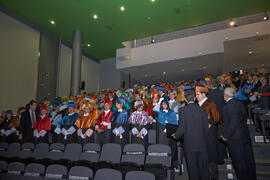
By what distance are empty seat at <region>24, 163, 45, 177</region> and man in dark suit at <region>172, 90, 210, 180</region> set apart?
250 cm

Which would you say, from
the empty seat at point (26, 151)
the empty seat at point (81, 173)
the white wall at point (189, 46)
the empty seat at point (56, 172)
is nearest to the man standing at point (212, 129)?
the empty seat at point (81, 173)

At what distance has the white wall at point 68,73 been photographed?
1327 cm

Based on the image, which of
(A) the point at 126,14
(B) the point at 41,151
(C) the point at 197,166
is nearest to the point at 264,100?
(C) the point at 197,166

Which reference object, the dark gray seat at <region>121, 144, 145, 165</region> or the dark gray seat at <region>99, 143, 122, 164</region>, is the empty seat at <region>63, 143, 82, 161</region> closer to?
the dark gray seat at <region>99, 143, 122, 164</region>

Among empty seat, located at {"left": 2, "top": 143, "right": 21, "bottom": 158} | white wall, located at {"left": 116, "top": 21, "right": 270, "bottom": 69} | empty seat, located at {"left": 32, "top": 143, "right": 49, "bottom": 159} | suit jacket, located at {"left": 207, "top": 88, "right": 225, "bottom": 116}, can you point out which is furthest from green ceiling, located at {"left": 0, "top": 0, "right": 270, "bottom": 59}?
empty seat, located at {"left": 32, "top": 143, "right": 49, "bottom": 159}

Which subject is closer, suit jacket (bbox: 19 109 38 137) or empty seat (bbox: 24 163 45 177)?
empty seat (bbox: 24 163 45 177)

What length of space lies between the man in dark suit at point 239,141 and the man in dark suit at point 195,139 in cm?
49

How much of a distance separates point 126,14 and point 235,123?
31.1 ft

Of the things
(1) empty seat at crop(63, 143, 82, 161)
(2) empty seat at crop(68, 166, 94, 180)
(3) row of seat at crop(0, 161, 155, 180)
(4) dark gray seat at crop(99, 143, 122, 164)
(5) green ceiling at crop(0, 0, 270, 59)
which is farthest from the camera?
(5) green ceiling at crop(0, 0, 270, 59)

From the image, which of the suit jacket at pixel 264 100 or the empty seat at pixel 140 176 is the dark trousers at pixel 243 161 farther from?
the suit jacket at pixel 264 100

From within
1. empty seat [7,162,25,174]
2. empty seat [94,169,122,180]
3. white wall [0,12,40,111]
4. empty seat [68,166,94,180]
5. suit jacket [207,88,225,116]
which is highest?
white wall [0,12,40,111]

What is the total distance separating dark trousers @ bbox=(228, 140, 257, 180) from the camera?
114 inches

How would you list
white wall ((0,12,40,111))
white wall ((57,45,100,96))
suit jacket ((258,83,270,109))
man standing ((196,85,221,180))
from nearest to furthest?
man standing ((196,85,221,180))
suit jacket ((258,83,270,109))
white wall ((0,12,40,111))
white wall ((57,45,100,96))

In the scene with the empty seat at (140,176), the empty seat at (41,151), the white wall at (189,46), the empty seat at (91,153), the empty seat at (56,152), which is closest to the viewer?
the empty seat at (140,176)
